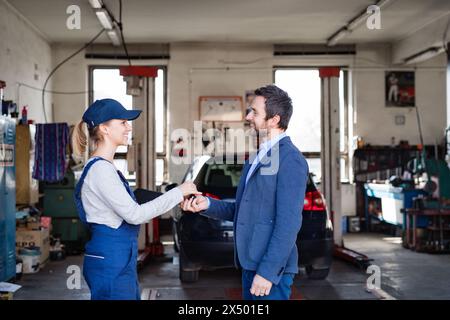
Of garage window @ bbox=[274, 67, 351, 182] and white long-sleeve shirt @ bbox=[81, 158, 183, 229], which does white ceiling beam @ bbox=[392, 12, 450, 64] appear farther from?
white long-sleeve shirt @ bbox=[81, 158, 183, 229]

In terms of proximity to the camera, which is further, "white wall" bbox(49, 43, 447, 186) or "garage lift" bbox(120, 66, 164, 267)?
"white wall" bbox(49, 43, 447, 186)

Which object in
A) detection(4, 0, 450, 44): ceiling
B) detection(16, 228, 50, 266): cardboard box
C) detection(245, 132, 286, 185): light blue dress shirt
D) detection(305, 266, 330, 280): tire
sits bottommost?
detection(305, 266, 330, 280): tire

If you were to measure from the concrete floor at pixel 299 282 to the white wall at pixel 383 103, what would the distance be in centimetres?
357

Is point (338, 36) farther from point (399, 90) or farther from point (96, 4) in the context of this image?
point (96, 4)

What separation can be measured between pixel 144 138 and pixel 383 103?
5298 mm

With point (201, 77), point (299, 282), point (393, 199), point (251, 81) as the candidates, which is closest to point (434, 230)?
point (393, 199)

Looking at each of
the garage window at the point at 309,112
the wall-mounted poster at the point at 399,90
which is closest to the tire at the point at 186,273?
the garage window at the point at 309,112

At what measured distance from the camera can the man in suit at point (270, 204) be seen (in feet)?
7.55

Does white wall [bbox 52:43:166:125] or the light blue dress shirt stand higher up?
white wall [bbox 52:43:166:125]

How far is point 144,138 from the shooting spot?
7.30 metres

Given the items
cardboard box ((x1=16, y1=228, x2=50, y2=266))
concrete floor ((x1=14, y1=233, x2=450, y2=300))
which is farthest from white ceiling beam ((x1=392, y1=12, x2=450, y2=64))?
cardboard box ((x1=16, y1=228, x2=50, y2=266))

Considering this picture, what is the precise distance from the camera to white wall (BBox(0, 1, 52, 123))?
24.1ft

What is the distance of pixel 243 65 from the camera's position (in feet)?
33.7

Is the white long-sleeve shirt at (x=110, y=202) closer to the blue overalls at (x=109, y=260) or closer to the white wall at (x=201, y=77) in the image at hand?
the blue overalls at (x=109, y=260)
